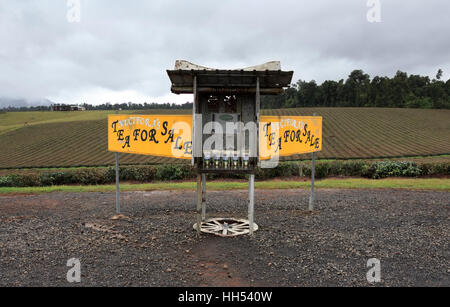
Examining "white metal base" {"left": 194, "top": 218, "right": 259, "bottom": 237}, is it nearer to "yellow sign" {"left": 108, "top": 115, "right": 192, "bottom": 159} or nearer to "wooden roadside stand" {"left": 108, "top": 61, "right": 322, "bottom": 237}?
"wooden roadside stand" {"left": 108, "top": 61, "right": 322, "bottom": 237}

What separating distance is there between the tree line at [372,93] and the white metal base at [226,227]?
309 feet

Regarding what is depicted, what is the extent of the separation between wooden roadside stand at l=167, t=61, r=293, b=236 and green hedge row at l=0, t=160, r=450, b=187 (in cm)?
932

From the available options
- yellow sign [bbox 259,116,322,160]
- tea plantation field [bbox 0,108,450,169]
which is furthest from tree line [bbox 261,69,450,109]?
yellow sign [bbox 259,116,322,160]

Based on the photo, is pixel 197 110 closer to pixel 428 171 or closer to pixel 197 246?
pixel 197 246

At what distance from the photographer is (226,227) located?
8.03 meters

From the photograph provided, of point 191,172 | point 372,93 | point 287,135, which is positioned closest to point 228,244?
point 287,135

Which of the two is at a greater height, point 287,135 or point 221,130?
point 221,130

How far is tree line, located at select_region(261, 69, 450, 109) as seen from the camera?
90.1 m

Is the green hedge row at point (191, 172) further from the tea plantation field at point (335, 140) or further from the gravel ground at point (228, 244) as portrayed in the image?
the tea plantation field at point (335, 140)

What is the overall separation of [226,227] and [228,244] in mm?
1147

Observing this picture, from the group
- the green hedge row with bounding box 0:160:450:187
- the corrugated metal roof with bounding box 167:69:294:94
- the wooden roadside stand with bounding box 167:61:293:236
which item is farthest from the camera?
the green hedge row with bounding box 0:160:450:187

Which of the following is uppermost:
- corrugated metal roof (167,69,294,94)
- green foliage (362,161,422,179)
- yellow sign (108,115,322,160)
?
corrugated metal roof (167,69,294,94)

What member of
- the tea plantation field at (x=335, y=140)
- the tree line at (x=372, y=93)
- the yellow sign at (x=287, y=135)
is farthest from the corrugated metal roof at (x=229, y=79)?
the tree line at (x=372, y=93)

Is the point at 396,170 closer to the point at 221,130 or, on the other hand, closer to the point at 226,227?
the point at 226,227
